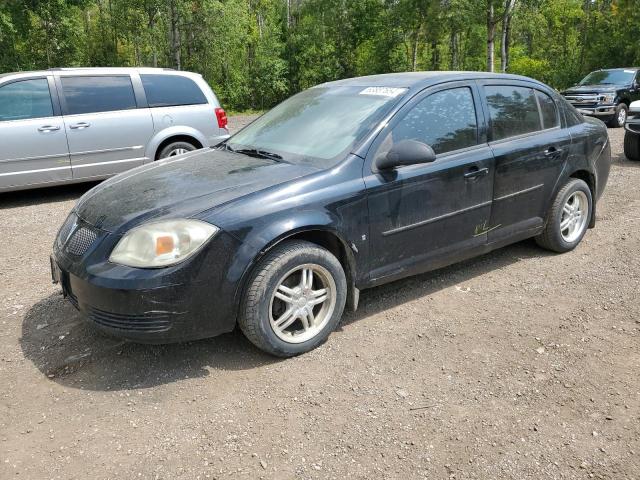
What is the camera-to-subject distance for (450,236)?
4.11 metres

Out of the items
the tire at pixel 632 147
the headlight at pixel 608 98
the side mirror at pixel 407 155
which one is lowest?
the tire at pixel 632 147

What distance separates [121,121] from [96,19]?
105 ft

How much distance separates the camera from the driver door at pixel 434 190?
3.70 metres

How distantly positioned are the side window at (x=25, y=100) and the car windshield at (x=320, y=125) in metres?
4.13

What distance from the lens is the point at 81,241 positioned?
3.31 meters

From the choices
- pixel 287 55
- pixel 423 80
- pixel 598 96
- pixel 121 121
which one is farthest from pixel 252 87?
pixel 423 80

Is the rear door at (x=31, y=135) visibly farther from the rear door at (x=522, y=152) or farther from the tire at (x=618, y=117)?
the tire at (x=618, y=117)

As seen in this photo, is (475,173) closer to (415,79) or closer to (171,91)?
(415,79)

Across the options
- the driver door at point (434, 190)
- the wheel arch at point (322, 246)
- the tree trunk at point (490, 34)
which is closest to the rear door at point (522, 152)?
the driver door at point (434, 190)

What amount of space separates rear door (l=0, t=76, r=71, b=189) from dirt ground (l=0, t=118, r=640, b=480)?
3.28 meters

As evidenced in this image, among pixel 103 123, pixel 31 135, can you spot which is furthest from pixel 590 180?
pixel 31 135

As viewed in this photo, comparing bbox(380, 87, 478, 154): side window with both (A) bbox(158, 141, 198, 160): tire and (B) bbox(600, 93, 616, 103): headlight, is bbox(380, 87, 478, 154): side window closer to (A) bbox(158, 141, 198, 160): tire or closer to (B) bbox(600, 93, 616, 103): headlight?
(A) bbox(158, 141, 198, 160): tire

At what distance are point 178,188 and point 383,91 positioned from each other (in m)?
1.65

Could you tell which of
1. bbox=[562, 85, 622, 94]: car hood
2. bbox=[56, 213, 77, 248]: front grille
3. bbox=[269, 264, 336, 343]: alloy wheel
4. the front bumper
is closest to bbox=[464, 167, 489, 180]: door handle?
bbox=[269, 264, 336, 343]: alloy wheel
